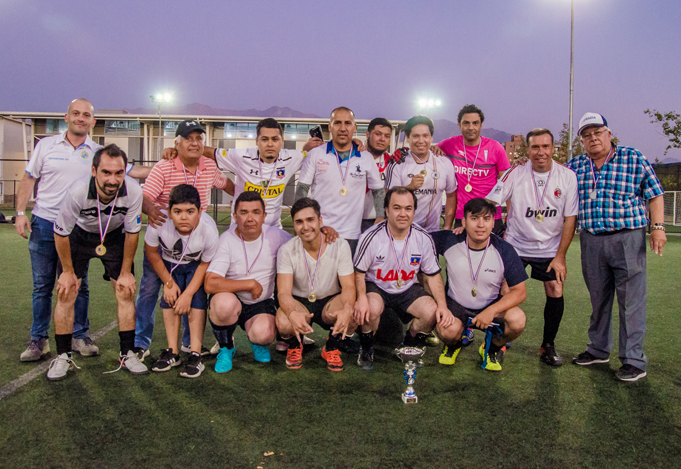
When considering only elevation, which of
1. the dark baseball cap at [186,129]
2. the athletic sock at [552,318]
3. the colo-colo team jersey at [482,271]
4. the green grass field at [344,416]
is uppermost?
the dark baseball cap at [186,129]

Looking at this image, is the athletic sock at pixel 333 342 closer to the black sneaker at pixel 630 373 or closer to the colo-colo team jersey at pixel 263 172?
the colo-colo team jersey at pixel 263 172

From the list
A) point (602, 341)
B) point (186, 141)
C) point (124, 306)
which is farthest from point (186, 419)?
point (602, 341)

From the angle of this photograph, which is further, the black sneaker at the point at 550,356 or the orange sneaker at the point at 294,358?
the black sneaker at the point at 550,356

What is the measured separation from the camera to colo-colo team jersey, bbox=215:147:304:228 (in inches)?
163

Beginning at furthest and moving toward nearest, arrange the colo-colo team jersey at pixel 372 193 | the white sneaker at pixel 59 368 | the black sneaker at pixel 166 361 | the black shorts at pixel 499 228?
the colo-colo team jersey at pixel 372 193
the black shorts at pixel 499 228
the black sneaker at pixel 166 361
the white sneaker at pixel 59 368

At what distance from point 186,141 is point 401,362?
2.58 m

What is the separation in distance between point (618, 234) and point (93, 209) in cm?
400

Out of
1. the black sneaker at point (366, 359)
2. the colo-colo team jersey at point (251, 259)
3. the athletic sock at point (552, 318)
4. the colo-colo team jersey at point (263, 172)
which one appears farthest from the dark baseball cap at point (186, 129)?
the athletic sock at point (552, 318)

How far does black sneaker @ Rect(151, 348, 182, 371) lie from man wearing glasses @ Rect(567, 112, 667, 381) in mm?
3255

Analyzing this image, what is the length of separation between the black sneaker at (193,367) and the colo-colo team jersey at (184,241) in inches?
29.8

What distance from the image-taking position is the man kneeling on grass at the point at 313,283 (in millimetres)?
3639

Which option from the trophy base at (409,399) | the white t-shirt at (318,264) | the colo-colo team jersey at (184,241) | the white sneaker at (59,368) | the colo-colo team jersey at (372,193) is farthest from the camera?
the colo-colo team jersey at (372,193)

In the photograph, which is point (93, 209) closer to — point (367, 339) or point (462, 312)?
point (367, 339)

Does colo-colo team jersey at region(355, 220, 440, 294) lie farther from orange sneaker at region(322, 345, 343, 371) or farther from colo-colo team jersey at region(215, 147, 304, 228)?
colo-colo team jersey at region(215, 147, 304, 228)
